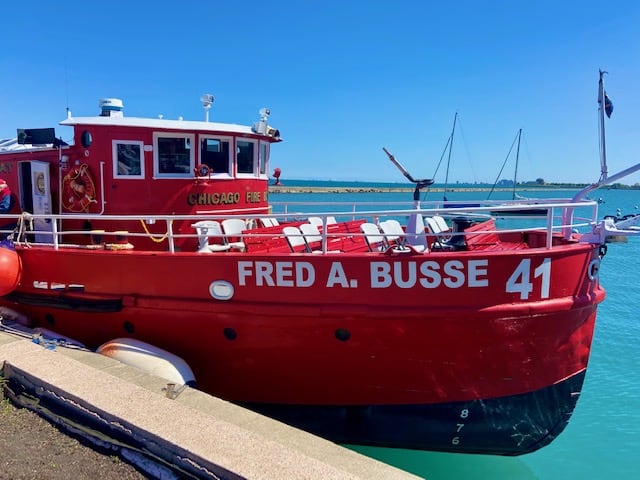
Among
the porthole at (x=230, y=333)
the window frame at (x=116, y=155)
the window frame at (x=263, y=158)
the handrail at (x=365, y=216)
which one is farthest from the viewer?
the window frame at (x=263, y=158)

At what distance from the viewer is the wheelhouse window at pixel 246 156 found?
7.76 meters

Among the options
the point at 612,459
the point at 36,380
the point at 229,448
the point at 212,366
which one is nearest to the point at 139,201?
the point at 212,366

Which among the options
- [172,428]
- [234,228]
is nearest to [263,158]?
[234,228]

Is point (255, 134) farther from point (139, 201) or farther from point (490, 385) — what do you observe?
point (490, 385)

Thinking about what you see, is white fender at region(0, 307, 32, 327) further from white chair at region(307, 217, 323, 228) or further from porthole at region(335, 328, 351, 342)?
porthole at region(335, 328, 351, 342)

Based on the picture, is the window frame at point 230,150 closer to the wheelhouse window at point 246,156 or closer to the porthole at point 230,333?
the wheelhouse window at point 246,156

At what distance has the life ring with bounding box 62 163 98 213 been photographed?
726 centimetres

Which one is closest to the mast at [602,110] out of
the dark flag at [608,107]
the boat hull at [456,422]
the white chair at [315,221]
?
the dark flag at [608,107]

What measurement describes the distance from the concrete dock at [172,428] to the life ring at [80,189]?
279 centimetres

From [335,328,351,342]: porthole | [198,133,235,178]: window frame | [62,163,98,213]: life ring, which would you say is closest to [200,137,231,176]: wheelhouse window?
[198,133,235,178]: window frame

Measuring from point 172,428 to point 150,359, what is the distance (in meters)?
2.34

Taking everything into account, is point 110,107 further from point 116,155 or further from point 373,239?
point 373,239

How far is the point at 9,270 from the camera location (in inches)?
265

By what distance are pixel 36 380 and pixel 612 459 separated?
7372 millimetres
